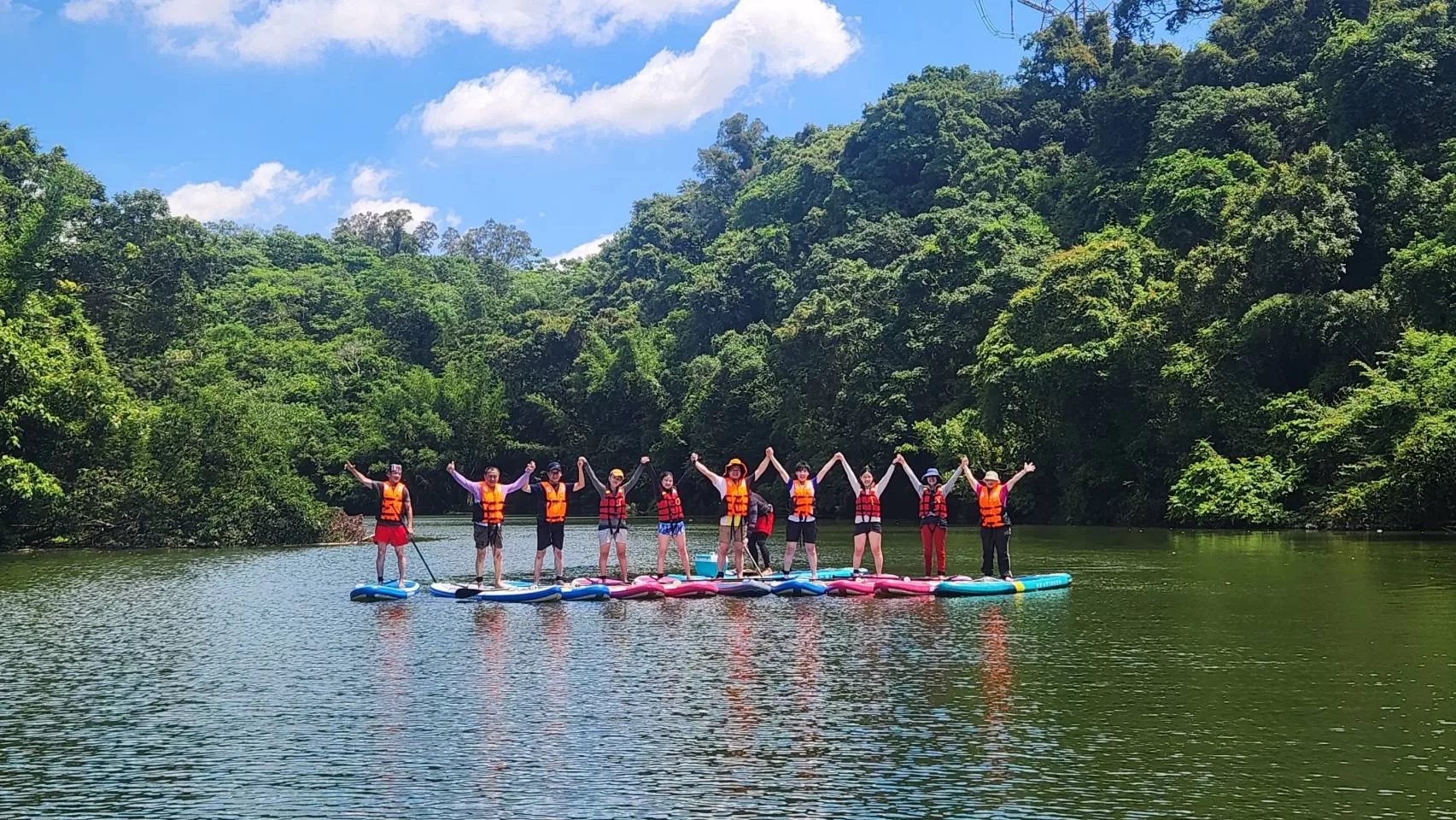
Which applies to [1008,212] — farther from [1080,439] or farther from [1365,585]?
[1365,585]

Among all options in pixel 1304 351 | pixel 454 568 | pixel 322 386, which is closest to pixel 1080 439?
pixel 1304 351

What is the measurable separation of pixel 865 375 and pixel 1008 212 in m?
15.1

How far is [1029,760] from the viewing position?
9.81 meters

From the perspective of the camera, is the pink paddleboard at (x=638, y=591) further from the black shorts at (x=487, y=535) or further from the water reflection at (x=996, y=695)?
the water reflection at (x=996, y=695)

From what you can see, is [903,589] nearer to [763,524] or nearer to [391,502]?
[763,524]

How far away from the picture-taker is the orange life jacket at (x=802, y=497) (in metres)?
21.6

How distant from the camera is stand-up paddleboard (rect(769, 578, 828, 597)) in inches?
840

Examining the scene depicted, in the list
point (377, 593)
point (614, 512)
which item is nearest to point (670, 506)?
point (614, 512)

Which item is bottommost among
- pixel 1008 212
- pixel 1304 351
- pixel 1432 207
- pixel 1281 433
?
pixel 1281 433

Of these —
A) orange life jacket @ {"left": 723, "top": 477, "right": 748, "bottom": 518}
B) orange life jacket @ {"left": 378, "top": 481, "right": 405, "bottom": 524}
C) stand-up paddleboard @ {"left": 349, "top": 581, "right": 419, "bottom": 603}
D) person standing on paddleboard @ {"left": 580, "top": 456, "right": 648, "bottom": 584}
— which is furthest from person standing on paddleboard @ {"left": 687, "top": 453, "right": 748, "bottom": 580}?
stand-up paddleboard @ {"left": 349, "top": 581, "right": 419, "bottom": 603}

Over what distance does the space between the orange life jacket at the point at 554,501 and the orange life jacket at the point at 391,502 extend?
2.35 metres

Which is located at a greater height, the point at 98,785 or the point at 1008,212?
the point at 1008,212

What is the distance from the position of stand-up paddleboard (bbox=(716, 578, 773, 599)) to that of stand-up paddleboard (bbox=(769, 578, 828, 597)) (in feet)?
0.53

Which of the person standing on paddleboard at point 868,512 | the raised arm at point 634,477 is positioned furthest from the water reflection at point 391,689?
the person standing on paddleboard at point 868,512
